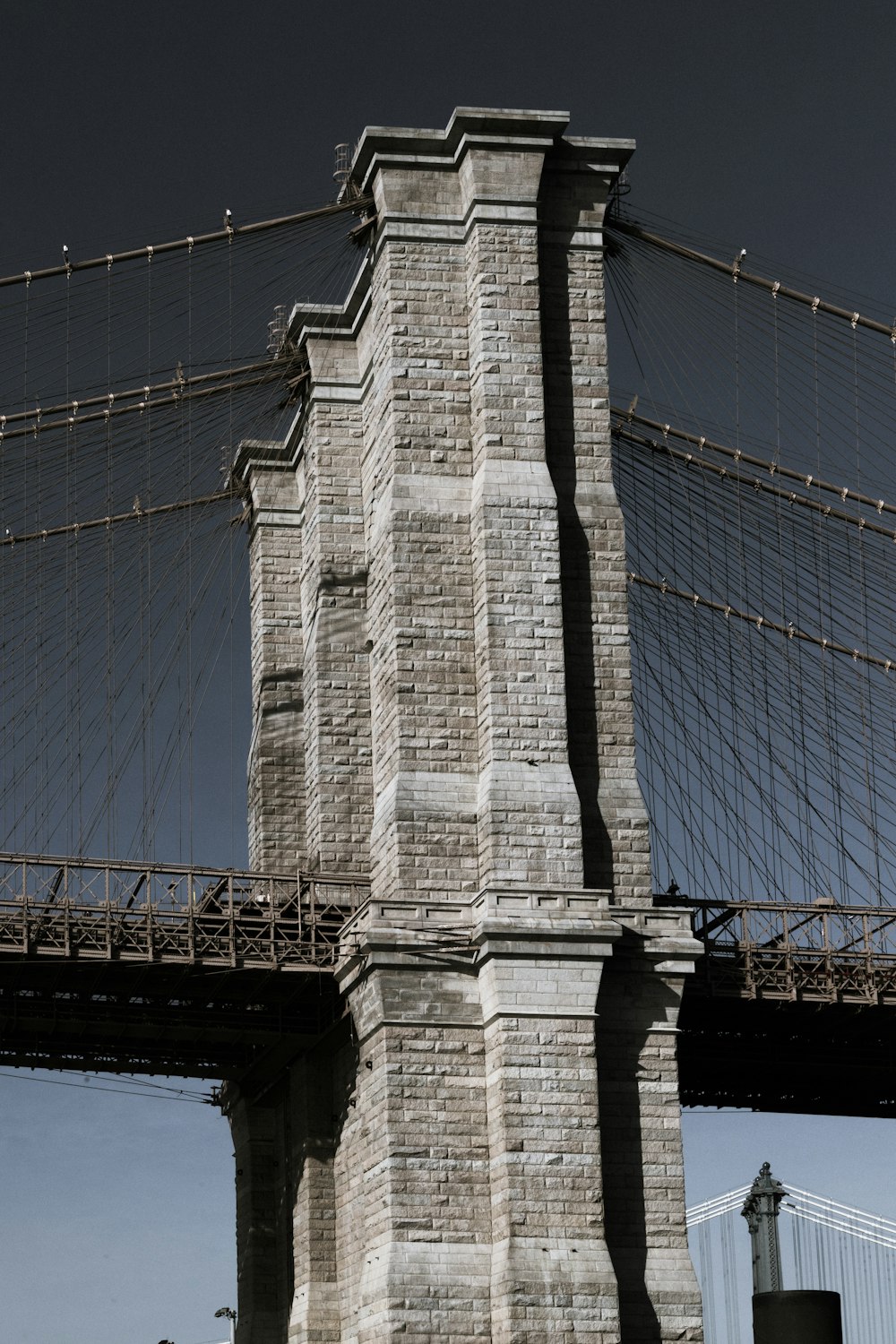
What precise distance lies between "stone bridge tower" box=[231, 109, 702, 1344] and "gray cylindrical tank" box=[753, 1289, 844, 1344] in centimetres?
497

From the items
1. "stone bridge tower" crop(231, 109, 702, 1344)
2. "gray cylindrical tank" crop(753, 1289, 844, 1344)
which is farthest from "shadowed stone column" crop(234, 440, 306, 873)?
"gray cylindrical tank" crop(753, 1289, 844, 1344)

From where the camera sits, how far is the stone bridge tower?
129 ft

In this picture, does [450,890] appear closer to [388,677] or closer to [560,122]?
[388,677]

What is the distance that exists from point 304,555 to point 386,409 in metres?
8.76

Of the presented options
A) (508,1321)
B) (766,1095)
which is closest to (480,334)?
(508,1321)

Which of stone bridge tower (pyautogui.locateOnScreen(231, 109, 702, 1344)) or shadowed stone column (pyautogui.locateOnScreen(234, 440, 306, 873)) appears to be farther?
shadowed stone column (pyautogui.locateOnScreen(234, 440, 306, 873))

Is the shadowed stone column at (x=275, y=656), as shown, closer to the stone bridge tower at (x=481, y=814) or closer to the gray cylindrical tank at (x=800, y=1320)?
the stone bridge tower at (x=481, y=814)

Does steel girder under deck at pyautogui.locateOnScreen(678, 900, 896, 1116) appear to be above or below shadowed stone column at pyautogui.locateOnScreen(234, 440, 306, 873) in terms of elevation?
below

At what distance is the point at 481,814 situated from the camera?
41750mm

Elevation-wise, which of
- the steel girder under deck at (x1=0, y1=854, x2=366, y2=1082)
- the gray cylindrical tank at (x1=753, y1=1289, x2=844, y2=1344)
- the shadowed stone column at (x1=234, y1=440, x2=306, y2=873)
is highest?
the shadowed stone column at (x1=234, y1=440, x2=306, y2=873)

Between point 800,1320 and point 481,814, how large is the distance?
478 inches

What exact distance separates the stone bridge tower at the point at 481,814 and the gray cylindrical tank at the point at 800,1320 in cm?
497

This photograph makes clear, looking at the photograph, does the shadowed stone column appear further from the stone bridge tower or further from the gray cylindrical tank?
the gray cylindrical tank

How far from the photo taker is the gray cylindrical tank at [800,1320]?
44.2 m
